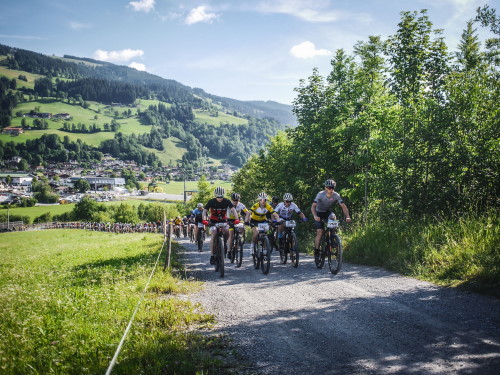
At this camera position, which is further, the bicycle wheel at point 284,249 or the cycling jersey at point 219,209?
the bicycle wheel at point 284,249

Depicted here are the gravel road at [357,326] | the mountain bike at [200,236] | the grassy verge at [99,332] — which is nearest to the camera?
the gravel road at [357,326]

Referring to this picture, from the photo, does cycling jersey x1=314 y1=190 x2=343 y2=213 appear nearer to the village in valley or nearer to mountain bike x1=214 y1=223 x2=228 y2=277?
mountain bike x1=214 y1=223 x2=228 y2=277

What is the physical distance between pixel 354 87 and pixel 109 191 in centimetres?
16820

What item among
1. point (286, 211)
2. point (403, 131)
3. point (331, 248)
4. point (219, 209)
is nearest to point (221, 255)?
point (219, 209)

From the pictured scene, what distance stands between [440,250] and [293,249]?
4.00 metres

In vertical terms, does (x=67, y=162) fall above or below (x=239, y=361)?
above

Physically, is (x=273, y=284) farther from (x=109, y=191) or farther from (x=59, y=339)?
(x=109, y=191)

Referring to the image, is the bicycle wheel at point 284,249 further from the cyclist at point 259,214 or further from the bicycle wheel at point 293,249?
the cyclist at point 259,214

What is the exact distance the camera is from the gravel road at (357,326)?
147 inches

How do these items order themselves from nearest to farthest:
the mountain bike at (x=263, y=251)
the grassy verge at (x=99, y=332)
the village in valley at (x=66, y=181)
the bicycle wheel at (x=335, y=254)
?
the grassy verge at (x=99, y=332)
the bicycle wheel at (x=335, y=254)
the mountain bike at (x=263, y=251)
the village in valley at (x=66, y=181)

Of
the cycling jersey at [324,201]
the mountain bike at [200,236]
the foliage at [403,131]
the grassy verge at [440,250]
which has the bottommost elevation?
the mountain bike at [200,236]

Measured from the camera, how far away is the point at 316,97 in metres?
22.3

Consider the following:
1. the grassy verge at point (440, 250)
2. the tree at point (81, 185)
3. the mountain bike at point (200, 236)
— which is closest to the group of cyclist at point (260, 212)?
the grassy verge at point (440, 250)

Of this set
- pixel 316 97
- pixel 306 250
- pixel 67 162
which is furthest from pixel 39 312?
pixel 67 162
